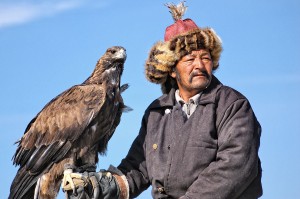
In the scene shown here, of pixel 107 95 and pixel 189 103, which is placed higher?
pixel 107 95

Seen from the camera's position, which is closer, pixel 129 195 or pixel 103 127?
pixel 129 195

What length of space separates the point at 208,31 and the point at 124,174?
163 cm

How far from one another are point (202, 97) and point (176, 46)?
530mm

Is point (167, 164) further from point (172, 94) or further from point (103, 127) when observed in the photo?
point (103, 127)

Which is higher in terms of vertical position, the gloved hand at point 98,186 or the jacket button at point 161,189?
the gloved hand at point 98,186

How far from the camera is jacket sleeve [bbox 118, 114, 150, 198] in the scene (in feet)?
17.3

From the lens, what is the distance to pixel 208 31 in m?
4.96

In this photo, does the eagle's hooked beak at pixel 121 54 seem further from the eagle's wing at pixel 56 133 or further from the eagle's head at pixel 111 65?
the eagle's wing at pixel 56 133

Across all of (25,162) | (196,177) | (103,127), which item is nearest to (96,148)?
(103,127)

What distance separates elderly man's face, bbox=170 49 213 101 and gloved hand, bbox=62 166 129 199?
109 centimetres

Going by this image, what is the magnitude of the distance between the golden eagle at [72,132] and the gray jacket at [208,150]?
41.7 inches

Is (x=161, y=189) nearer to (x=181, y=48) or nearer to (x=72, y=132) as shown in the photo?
(x=181, y=48)

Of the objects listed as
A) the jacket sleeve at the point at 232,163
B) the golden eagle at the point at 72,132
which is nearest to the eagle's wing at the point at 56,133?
the golden eagle at the point at 72,132

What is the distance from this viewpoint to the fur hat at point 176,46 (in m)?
4.88
